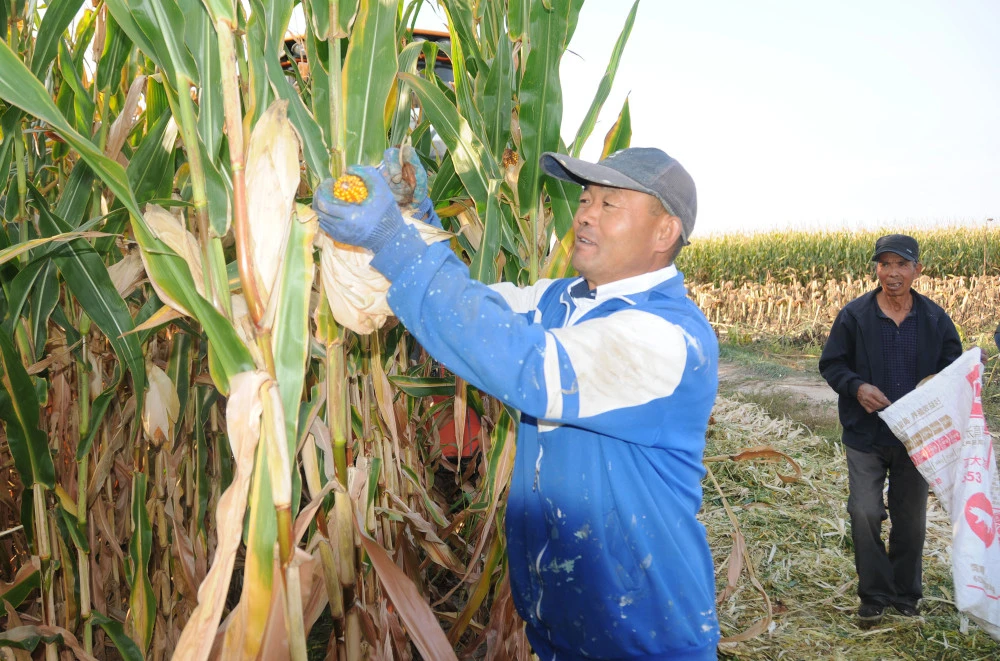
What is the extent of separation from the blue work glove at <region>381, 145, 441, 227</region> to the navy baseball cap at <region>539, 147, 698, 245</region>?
11.2 inches

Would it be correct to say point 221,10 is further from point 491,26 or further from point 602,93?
point 602,93

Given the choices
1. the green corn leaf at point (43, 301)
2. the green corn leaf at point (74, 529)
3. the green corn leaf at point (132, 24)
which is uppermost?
the green corn leaf at point (132, 24)

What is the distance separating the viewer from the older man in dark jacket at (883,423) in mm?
3576

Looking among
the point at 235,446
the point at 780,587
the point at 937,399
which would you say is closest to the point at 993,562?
the point at 937,399

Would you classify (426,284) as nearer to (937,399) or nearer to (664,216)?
(664,216)

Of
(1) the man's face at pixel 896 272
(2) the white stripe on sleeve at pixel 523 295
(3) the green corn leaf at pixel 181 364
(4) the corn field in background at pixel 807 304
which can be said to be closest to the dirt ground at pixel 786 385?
(4) the corn field in background at pixel 807 304

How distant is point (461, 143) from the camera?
5.78 ft

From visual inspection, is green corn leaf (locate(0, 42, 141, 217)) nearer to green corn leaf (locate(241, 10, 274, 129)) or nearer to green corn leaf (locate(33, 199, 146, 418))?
green corn leaf (locate(241, 10, 274, 129))

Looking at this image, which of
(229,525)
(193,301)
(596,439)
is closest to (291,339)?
(193,301)

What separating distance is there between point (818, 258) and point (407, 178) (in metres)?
14.5

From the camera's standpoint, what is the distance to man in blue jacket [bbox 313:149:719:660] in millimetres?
1239

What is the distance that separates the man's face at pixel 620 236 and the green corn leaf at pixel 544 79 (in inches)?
13.7

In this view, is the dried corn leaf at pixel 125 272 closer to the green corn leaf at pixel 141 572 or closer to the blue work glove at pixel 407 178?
the green corn leaf at pixel 141 572

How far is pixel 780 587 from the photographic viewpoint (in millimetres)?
3855
